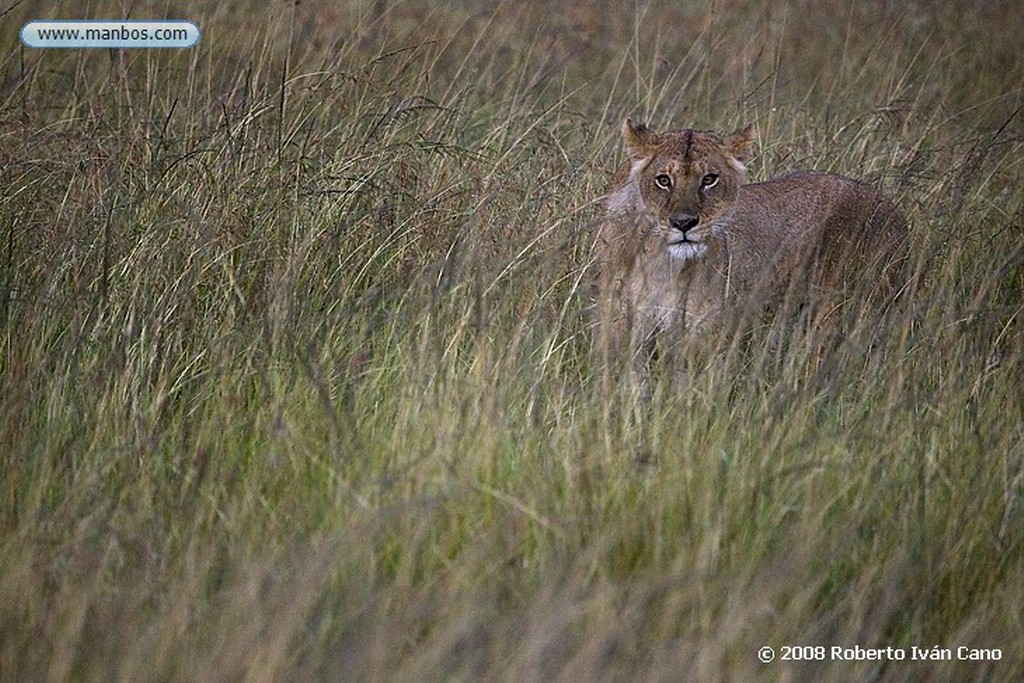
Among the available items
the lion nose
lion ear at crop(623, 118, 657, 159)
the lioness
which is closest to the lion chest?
the lioness

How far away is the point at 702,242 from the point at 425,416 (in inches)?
62.6

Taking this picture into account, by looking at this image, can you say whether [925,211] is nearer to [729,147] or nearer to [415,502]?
[729,147]

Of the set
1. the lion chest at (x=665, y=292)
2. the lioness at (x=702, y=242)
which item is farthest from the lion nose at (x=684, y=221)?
the lion chest at (x=665, y=292)

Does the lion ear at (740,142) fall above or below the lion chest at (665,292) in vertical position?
above

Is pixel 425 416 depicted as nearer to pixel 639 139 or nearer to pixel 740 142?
pixel 639 139

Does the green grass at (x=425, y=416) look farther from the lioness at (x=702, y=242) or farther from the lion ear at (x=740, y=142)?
the lion ear at (x=740, y=142)

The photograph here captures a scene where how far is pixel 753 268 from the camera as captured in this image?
568 centimetres

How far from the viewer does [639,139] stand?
552 centimetres

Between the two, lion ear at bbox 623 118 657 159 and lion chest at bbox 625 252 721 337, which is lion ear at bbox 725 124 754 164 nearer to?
lion ear at bbox 623 118 657 159

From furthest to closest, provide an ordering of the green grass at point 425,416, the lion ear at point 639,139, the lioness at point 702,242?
the lion ear at point 639,139 → the lioness at point 702,242 → the green grass at point 425,416

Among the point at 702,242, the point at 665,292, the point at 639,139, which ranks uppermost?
the point at 639,139

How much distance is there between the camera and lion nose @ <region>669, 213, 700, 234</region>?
527cm

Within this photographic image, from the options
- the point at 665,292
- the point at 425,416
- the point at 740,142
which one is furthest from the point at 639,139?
the point at 425,416

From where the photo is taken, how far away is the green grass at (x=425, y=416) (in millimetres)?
3199
